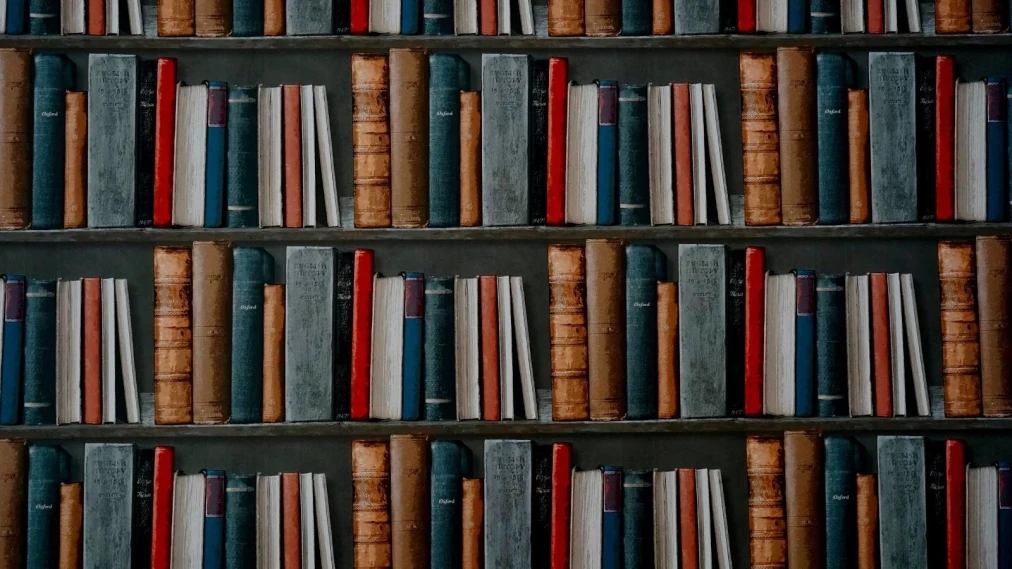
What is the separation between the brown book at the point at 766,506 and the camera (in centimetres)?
195

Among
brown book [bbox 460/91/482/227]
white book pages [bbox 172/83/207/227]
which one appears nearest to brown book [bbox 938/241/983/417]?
brown book [bbox 460/91/482/227]

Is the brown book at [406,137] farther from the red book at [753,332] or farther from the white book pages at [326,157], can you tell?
the red book at [753,332]

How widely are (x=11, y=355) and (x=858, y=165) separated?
1.69 meters

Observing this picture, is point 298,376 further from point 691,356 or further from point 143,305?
point 691,356

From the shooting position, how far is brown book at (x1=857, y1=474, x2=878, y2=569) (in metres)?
1.94

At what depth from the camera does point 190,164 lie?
1.98m

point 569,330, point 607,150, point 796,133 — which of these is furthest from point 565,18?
point 569,330

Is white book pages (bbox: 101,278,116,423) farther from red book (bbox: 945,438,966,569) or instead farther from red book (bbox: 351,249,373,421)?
red book (bbox: 945,438,966,569)

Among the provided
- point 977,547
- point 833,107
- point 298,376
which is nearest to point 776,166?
point 833,107

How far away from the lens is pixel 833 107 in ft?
6.51

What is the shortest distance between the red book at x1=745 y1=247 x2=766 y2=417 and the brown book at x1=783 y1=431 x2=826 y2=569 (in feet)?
0.30

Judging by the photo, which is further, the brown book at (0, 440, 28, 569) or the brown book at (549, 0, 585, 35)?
the brown book at (549, 0, 585, 35)

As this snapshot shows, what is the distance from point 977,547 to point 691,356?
26.2 inches

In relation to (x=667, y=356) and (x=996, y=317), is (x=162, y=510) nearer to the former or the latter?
(x=667, y=356)
